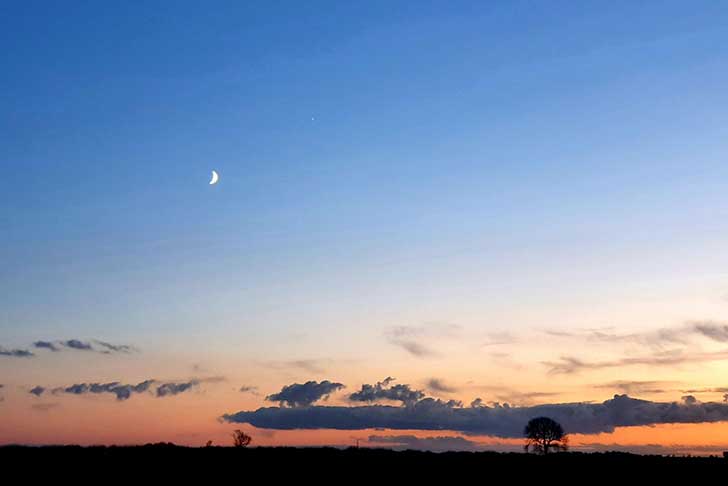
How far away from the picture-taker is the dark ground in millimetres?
59438

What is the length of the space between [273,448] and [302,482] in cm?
2385

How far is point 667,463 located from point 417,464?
104 ft

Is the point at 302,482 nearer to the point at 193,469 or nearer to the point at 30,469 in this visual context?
the point at 193,469

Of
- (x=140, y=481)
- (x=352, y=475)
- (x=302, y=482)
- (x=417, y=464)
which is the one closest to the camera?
(x=140, y=481)

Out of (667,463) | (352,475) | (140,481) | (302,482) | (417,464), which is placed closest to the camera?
(140,481)

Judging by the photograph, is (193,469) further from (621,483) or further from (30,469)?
(621,483)

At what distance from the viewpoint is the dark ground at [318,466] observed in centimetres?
5944

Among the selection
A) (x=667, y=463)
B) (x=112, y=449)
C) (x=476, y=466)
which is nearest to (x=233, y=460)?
(x=112, y=449)

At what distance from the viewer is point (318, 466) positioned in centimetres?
6744

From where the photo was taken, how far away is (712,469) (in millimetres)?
82812

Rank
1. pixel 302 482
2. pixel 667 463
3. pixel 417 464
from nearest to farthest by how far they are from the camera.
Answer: pixel 302 482 → pixel 417 464 → pixel 667 463

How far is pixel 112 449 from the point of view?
72.2 m

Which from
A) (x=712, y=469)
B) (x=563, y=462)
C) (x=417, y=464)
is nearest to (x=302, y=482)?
(x=417, y=464)

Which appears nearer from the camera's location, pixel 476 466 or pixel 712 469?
pixel 476 466
